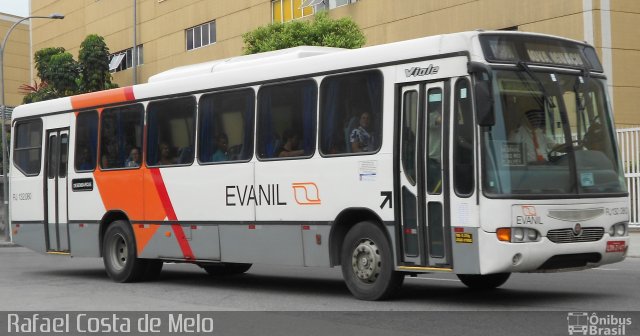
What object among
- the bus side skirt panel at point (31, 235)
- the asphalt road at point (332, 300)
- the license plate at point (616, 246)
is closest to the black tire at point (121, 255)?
the asphalt road at point (332, 300)

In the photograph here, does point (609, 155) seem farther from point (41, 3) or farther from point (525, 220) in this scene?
point (41, 3)

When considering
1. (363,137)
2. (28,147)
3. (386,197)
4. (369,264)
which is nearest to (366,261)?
(369,264)

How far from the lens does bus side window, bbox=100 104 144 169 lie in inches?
634

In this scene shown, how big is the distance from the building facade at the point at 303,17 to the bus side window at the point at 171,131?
2016cm

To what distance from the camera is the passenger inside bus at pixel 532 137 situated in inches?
433

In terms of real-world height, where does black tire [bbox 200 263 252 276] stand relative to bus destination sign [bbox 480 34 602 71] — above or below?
below

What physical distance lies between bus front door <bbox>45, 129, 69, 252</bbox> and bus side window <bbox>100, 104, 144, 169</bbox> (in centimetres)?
111

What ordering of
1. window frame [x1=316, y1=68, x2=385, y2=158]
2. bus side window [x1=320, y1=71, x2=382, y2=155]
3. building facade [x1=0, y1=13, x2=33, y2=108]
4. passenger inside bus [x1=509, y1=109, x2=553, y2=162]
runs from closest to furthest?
passenger inside bus [x1=509, y1=109, x2=553, y2=162], window frame [x1=316, y1=68, x2=385, y2=158], bus side window [x1=320, y1=71, x2=382, y2=155], building facade [x1=0, y1=13, x2=33, y2=108]

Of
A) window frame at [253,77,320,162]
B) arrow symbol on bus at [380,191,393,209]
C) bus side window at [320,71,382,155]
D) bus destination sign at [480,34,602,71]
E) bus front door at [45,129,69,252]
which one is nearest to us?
bus destination sign at [480,34,602,71]

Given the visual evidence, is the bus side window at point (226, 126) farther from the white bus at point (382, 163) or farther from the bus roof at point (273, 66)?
the bus roof at point (273, 66)

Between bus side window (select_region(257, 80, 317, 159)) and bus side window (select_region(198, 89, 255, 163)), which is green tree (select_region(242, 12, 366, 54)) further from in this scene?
bus side window (select_region(257, 80, 317, 159))

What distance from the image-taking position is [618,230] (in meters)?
11.6

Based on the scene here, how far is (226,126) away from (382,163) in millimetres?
3169

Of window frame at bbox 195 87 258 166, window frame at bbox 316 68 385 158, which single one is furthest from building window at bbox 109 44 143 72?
window frame at bbox 316 68 385 158
